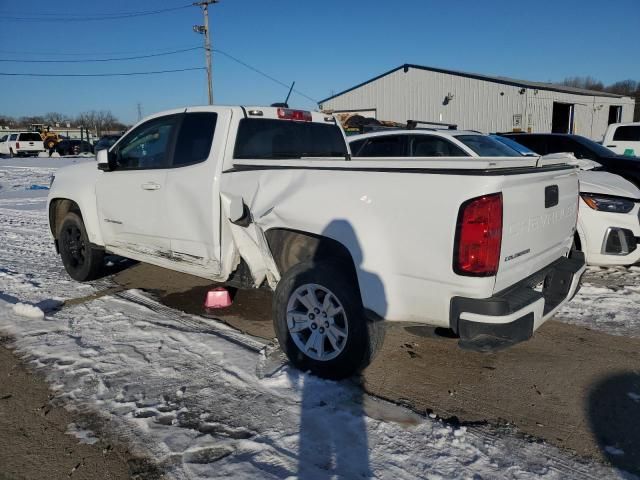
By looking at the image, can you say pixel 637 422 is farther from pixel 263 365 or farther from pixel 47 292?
pixel 47 292

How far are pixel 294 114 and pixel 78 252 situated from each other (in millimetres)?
3193

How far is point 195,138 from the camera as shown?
15.1ft

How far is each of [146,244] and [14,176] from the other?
62.9 ft

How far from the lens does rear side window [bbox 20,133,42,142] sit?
3912 cm

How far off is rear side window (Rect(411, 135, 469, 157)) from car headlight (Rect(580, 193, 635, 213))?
7.67ft

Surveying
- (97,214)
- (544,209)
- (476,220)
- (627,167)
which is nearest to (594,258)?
(627,167)

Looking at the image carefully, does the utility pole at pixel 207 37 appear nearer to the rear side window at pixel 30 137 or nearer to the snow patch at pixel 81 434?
the rear side window at pixel 30 137

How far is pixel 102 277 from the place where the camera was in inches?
253

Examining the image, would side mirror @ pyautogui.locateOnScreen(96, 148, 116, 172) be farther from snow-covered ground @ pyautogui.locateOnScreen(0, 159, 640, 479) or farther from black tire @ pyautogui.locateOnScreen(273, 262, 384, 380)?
black tire @ pyautogui.locateOnScreen(273, 262, 384, 380)

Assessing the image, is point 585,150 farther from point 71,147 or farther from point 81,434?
point 71,147

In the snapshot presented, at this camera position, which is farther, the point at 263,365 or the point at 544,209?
the point at 263,365

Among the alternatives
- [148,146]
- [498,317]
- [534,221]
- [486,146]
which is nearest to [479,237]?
[498,317]

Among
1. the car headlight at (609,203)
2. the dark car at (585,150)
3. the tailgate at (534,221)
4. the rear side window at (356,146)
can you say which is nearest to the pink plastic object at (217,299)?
the tailgate at (534,221)

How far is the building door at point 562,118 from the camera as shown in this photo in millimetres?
37000
